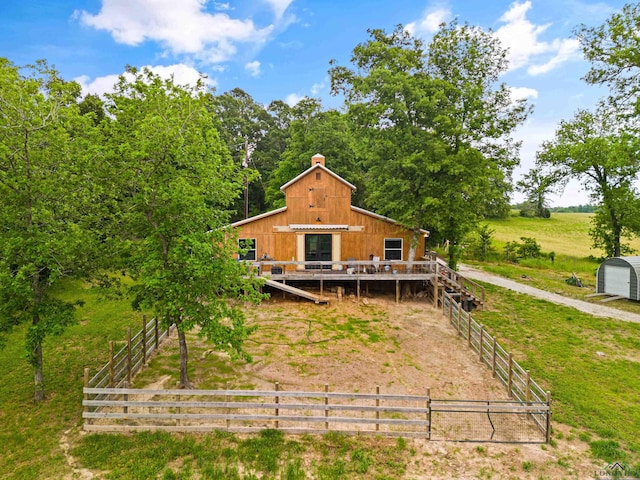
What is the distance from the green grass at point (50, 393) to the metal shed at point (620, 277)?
2589 centimetres

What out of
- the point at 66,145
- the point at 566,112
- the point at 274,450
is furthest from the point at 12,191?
the point at 566,112

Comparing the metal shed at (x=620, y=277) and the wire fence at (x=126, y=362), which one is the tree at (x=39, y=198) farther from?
the metal shed at (x=620, y=277)

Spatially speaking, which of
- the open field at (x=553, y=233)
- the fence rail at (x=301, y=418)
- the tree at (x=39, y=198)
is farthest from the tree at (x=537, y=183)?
the tree at (x=39, y=198)

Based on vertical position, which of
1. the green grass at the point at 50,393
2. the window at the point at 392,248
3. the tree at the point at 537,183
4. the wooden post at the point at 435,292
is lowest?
the green grass at the point at 50,393

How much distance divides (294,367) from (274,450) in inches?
150

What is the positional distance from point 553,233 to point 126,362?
55881 millimetres

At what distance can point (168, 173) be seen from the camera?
9.12 metres

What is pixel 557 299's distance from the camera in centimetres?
1948

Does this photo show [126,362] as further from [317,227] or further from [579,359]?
[579,359]

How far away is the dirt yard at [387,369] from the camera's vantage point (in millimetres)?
6934

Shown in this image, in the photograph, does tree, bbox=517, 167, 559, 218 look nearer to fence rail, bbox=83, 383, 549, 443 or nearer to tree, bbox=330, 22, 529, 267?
tree, bbox=330, 22, 529, 267

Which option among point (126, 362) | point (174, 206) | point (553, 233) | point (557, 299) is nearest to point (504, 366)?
point (174, 206)

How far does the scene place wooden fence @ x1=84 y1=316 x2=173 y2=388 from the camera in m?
8.89

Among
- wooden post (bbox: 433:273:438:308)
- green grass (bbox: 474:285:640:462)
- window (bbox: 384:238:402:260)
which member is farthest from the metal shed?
window (bbox: 384:238:402:260)
